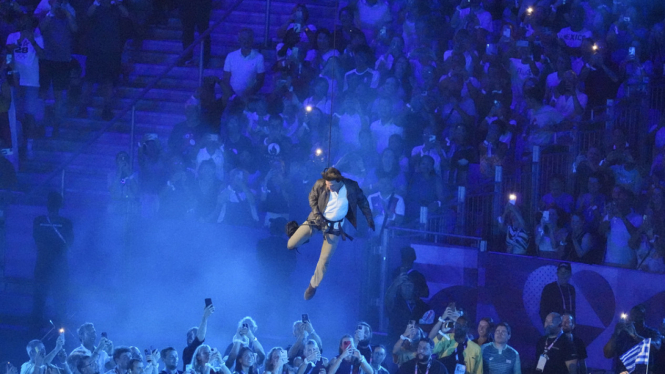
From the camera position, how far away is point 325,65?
1462 cm

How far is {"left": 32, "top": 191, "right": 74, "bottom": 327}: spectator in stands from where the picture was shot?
12836 millimetres

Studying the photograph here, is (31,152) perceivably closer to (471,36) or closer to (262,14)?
(262,14)

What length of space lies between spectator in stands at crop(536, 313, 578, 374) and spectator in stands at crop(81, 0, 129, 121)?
308 inches

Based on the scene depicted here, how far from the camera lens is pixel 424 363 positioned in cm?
1049

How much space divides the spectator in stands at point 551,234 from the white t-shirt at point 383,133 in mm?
2512

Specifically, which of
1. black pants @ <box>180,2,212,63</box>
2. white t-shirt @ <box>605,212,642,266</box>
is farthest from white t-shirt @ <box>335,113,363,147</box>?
white t-shirt @ <box>605,212,642,266</box>

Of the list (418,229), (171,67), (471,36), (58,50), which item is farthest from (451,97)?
(58,50)

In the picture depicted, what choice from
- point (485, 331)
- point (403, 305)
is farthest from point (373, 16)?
point (485, 331)

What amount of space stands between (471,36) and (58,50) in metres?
6.47

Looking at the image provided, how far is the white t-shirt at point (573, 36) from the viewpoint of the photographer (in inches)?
564

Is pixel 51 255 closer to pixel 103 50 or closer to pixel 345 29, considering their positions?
pixel 103 50

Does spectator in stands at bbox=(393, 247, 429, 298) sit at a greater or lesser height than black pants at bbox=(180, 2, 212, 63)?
lesser

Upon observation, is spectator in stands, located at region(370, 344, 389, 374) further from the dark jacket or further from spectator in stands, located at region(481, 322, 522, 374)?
the dark jacket

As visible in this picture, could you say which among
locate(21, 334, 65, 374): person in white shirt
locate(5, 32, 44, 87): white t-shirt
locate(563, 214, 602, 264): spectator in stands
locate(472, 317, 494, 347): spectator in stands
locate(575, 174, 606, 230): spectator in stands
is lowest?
locate(21, 334, 65, 374): person in white shirt
